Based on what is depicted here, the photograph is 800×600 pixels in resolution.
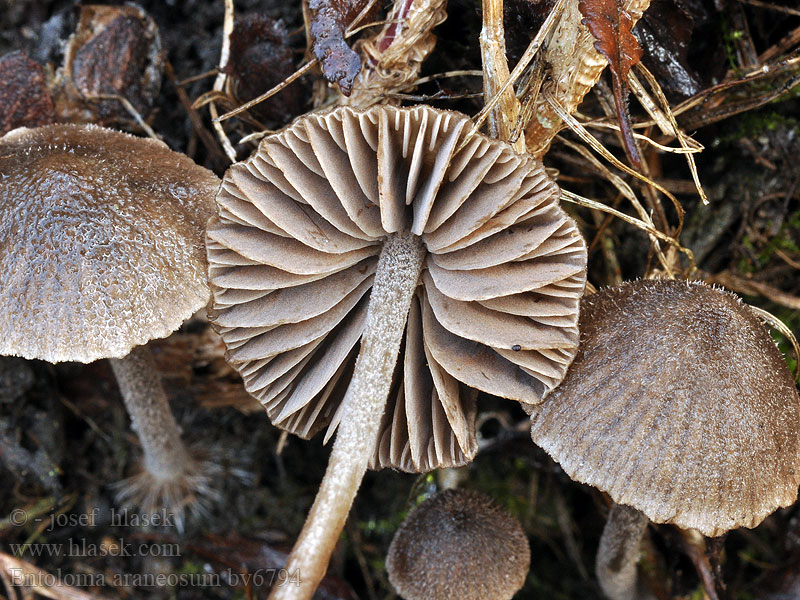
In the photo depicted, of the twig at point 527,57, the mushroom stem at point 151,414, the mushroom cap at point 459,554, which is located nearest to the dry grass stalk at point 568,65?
the twig at point 527,57

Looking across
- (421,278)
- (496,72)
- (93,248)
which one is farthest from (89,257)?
(496,72)

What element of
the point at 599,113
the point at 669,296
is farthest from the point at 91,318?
the point at 599,113

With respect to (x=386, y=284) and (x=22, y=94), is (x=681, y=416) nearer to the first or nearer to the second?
(x=386, y=284)

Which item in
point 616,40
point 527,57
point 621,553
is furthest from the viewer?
point 621,553

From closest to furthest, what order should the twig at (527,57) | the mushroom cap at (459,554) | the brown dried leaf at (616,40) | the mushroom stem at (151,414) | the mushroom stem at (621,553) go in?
the brown dried leaf at (616,40), the twig at (527,57), the mushroom cap at (459,554), the mushroom stem at (621,553), the mushroom stem at (151,414)

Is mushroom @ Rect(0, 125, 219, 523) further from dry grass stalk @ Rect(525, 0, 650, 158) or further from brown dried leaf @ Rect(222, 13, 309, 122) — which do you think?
dry grass stalk @ Rect(525, 0, 650, 158)

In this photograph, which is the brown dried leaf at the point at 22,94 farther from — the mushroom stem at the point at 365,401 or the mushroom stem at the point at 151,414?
the mushroom stem at the point at 365,401

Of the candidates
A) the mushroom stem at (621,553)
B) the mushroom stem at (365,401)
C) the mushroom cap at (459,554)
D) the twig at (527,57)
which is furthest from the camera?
the mushroom stem at (621,553)

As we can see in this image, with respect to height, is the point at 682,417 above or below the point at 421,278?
below
